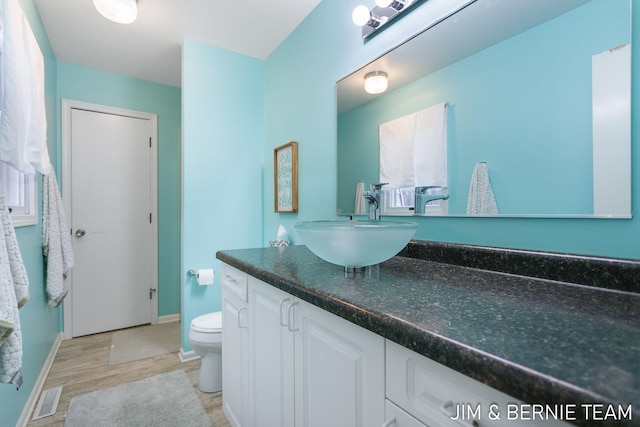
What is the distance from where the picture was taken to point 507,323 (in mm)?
545

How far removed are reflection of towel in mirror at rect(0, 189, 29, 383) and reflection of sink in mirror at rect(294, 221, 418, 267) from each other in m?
0.92

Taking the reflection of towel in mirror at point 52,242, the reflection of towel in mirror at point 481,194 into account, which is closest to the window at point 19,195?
the reflection of towel in mirror at point 52,242

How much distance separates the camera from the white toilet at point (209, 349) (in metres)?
1.80

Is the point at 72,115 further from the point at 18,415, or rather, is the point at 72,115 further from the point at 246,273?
the point at 246,273

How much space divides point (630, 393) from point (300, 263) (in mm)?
937

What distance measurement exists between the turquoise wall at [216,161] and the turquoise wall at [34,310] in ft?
2.71

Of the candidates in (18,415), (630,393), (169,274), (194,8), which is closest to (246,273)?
(630,393)

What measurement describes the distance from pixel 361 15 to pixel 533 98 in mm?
949

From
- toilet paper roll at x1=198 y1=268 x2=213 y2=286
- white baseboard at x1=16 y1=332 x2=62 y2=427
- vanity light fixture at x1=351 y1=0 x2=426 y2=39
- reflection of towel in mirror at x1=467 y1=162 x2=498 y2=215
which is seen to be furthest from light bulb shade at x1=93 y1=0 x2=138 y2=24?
white baseboard at x1=16 y1=332 x2=62 y2=427

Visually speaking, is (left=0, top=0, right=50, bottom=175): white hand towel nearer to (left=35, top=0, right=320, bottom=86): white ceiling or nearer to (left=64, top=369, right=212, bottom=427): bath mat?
(left=35, top=0, right=320, bottom=86): white ceiling

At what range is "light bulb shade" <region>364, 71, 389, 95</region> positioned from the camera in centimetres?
144

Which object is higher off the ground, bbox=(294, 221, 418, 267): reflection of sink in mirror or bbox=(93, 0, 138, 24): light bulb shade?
bbox=(93, 0, 138, 24): light bulb shade

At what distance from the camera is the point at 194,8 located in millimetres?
1927

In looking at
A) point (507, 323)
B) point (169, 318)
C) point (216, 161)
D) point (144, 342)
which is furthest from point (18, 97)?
point (169, 318)
